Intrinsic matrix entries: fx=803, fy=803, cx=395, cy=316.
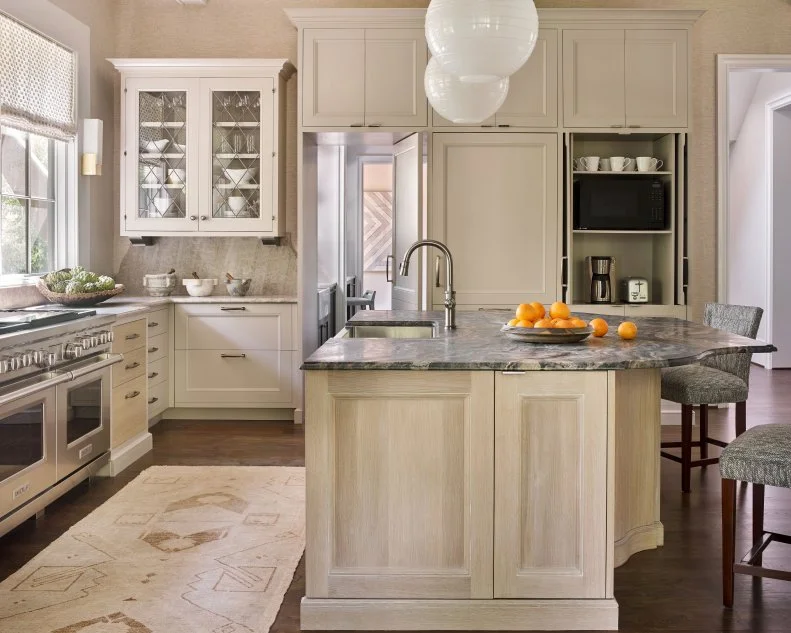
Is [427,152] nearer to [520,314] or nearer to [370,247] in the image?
[520,314]

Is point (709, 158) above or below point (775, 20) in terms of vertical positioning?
below

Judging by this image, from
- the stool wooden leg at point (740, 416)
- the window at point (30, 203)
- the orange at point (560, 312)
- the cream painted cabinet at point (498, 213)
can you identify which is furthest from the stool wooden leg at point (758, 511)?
the window at point (30, 203)

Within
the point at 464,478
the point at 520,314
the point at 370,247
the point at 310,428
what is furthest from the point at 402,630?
the point at 370,247

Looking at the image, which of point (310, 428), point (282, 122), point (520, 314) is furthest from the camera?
point (282, 122)

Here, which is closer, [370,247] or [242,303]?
[242,303]

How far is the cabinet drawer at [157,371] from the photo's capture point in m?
5.00

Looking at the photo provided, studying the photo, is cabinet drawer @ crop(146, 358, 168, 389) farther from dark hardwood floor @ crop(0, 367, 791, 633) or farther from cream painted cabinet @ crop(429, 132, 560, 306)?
cream painted cabinet @ crop(429, 132, 560, 306)

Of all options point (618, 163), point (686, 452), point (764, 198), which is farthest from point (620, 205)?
point (764, 198)

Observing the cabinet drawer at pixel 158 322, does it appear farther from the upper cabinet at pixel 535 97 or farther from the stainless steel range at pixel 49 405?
the upper cabinet at pixel 535 97

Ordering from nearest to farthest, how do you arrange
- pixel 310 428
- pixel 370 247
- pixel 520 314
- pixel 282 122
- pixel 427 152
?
pixel 310 428 → pixel 520 314 → pixel 427 152 → pixel 282 122 → pixel 370 247

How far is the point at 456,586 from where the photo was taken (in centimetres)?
237

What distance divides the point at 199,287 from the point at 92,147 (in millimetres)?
1130

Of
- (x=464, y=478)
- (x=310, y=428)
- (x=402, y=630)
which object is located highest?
(x=310, y=428)

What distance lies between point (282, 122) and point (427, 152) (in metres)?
1.11
